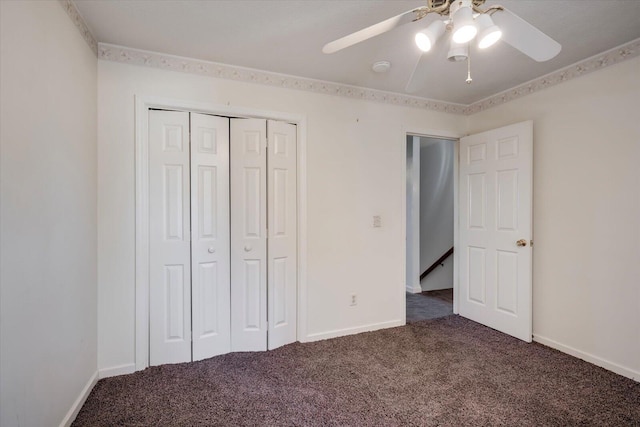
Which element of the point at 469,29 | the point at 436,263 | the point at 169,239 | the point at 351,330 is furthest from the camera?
the point at 436,263

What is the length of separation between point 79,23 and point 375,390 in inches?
115

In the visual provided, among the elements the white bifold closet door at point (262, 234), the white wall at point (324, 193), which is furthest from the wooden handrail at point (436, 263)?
the white bifold closet door at point (262, 234)

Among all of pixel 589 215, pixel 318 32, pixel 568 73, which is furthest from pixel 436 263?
pixel 318 32

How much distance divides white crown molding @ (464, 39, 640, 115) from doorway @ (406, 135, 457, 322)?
1.38 meters

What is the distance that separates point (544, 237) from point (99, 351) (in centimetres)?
365

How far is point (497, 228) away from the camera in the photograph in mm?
3078

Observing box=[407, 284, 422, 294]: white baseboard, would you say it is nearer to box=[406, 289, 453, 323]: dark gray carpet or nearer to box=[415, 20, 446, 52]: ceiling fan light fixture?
box=[406, 289, 453, 323]: dark gray carpet

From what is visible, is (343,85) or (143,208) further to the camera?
(343,85)

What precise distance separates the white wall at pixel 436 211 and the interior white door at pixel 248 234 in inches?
121

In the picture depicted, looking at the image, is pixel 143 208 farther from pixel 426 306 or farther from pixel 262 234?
pixel 426 306

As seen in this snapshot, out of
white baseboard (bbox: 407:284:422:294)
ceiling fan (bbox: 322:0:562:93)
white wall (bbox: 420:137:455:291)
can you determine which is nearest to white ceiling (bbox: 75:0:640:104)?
ceiling fan (bbox: 322:0:562:93)

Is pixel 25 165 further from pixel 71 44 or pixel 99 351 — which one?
pixel 99 351

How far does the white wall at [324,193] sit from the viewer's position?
2227 millimetres

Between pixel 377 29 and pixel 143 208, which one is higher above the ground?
pixel 377 29
